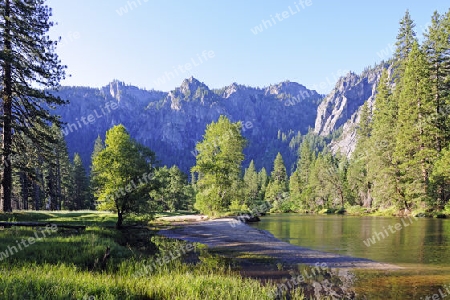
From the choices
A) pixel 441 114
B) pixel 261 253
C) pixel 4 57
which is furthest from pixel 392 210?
pixel 4 57

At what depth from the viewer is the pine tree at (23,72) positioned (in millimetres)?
22672

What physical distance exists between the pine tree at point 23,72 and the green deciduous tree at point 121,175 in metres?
4.72

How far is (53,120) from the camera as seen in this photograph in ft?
81.4

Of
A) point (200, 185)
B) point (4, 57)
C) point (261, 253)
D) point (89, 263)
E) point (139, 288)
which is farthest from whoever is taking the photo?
point (200, 185)

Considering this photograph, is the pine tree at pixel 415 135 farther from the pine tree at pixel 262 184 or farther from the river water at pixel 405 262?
the pine tree at pixel 262 184

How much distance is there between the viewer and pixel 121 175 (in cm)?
2381

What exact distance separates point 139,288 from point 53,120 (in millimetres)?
21306

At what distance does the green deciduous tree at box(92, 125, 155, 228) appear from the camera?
23547 mm

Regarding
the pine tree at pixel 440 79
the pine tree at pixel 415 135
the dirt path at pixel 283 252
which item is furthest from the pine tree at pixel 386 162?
the dirt path at pixel 283 252

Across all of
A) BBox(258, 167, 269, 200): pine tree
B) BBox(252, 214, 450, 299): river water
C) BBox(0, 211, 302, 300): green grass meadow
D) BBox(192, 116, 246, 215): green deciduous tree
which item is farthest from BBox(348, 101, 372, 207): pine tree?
BBox(0, 211, 302, 300): green grass meadow

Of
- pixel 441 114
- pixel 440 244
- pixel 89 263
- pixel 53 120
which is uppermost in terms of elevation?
pixel 441 114

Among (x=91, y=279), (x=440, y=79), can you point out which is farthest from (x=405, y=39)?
(x=91, y=279)

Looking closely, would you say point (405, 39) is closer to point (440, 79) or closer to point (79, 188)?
point (440, 79)

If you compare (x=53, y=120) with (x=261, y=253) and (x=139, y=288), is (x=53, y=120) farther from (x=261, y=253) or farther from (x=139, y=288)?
(x=139, y=288)
